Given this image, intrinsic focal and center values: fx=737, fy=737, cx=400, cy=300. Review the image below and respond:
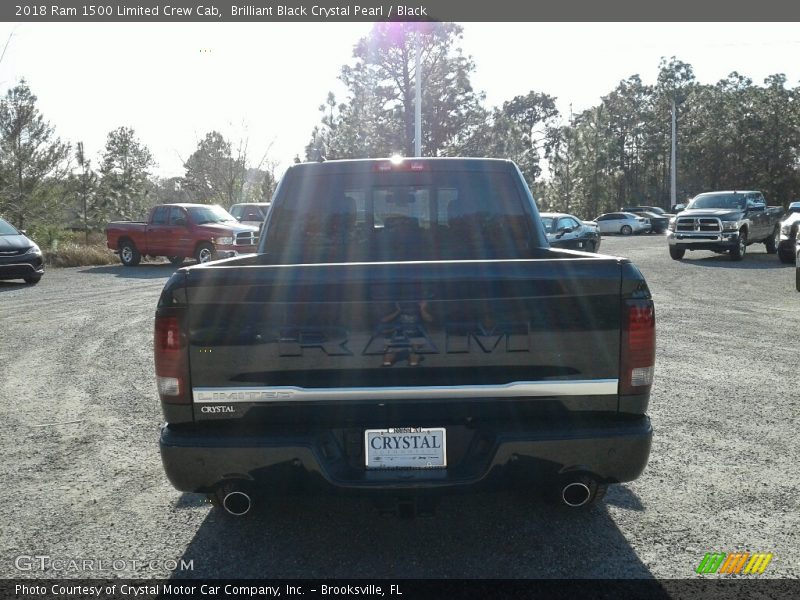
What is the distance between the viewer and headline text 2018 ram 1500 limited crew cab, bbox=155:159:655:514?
316cm

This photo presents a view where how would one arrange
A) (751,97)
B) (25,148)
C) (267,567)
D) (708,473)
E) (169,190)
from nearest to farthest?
(267,567) → (708,473) → (25,148) → (751,97) → (169,190)

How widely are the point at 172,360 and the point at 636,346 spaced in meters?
2.04

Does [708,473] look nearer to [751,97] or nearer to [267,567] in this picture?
[267,567]

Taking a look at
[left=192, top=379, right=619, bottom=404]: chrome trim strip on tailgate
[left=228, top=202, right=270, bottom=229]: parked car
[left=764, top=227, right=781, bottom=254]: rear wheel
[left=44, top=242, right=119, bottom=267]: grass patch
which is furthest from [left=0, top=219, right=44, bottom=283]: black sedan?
[left=764, top=227, right=781, bottom=254]: rear wheel

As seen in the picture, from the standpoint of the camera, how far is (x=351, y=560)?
136 inches

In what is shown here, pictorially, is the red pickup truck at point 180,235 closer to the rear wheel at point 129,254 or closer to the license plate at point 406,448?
the rear wheel at point 129,254

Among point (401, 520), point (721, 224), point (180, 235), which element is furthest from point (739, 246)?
point (401, 520)

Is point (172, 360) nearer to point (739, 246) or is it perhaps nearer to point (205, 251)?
point (205, 251)

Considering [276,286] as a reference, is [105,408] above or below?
below

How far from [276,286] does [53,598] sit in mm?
1658

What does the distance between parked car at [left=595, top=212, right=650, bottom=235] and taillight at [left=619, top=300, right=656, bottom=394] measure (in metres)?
44.4

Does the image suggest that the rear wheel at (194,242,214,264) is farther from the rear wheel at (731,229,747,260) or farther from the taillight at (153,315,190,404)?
the taillight at (153,315,190,404)

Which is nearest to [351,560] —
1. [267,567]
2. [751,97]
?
[267,567]

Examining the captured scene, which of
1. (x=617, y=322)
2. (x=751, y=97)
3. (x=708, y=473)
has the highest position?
(x=751, y=97)
